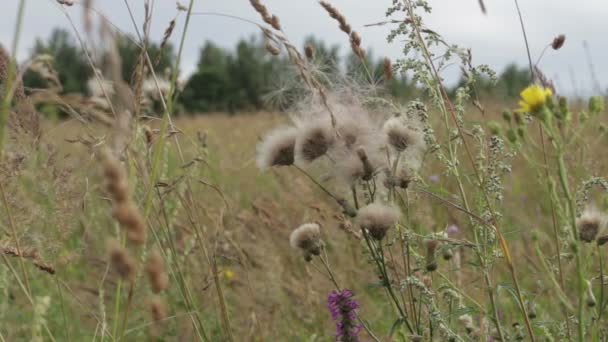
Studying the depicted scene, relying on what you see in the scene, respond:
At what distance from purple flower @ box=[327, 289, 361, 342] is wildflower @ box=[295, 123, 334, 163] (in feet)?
1.14

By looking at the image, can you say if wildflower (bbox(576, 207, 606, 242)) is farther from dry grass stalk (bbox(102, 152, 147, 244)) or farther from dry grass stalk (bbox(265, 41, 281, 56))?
dry grass stalk (bbox(102, 152, 147, 244))

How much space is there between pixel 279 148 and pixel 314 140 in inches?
4.1

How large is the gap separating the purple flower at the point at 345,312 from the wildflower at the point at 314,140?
0.35 meters

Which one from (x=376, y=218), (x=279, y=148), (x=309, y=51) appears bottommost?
(x=376, y=218)

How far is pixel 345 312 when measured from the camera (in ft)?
5.17

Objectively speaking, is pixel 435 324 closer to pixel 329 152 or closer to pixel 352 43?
pixel 329 152

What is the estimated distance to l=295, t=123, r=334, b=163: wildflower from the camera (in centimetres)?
147

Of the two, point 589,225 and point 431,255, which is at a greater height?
point 589,225

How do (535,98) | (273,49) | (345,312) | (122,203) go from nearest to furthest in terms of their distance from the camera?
(122,203) < (535,98) < (273,49) < (345,312)

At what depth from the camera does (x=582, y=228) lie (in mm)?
1378

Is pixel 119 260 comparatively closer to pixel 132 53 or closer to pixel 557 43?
pixel 557 43

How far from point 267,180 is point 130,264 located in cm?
545

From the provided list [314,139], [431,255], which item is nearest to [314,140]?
[314,139]

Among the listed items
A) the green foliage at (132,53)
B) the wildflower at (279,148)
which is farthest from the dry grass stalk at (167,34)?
the wildflower at (279,148)
